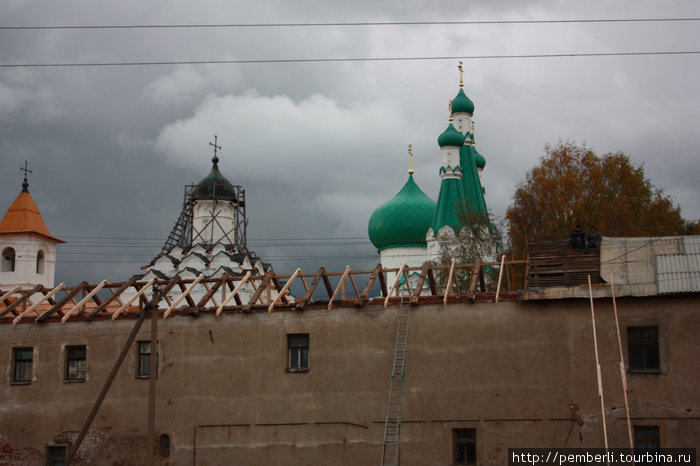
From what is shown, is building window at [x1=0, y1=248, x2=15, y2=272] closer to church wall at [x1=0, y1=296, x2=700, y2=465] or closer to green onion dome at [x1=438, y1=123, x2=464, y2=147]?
green onion dome at [x1=438, y1=123, x2=464, y2=147]

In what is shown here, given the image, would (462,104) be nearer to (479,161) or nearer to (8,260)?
(479,161)

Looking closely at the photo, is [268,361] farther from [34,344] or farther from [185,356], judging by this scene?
[34,344]

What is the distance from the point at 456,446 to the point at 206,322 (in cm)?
877

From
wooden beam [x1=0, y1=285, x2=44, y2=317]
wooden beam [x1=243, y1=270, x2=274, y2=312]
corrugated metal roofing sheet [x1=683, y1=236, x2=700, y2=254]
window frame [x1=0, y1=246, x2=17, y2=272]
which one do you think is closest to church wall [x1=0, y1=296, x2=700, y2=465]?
wooden beam [x1=243, y1=270, x2=274, y2=312]

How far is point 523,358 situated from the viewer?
75.8ft

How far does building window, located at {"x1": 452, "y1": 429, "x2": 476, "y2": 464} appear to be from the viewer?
2305 centimetres

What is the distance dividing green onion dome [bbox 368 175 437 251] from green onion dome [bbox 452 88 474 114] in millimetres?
6713

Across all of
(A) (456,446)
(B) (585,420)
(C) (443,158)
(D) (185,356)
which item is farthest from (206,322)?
(C) (443,158)

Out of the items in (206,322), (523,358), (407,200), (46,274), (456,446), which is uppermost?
(407,200)

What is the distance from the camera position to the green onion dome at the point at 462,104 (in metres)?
54.8

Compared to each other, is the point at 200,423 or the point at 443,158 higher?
the point at 443,158

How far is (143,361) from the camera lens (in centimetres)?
2664

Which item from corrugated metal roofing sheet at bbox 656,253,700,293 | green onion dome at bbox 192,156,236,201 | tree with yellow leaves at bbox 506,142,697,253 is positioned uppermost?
green onion dome at bbox 192,156,236,201

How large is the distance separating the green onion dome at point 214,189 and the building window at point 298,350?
1281 inches
